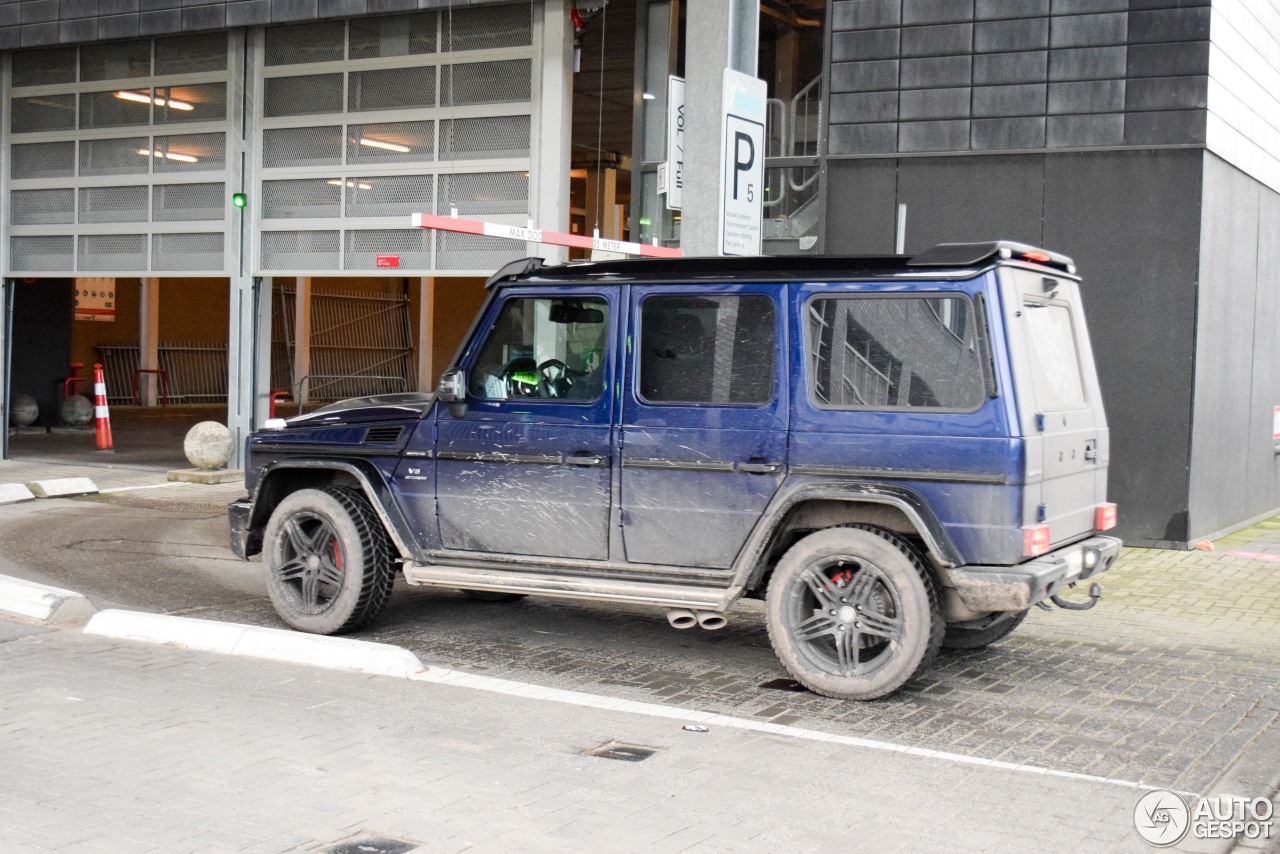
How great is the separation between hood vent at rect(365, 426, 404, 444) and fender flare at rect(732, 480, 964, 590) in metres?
2.12

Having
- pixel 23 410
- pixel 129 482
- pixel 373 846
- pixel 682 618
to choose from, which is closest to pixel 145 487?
pixel 129 482

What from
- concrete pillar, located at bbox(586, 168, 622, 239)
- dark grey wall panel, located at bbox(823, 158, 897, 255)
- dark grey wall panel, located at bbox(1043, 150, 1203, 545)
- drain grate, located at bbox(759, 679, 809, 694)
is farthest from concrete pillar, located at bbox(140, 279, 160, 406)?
drain grate, located at bbox(759, 679, 809, 694)

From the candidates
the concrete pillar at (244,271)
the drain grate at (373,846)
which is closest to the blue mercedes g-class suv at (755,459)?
the drain grate at (373,846)

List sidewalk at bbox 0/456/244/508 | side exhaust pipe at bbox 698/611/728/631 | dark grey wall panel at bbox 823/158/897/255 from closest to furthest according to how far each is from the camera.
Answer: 1. side exhaust pipe at bbox 698/611/728/631
2. dark grey wall panel at bbox 823/158/897/255
3. sidewalk at bbox 0/456/244/508

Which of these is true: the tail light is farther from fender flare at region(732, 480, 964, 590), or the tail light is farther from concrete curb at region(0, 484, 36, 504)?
concrete curb at region(0, 484, 36, 504)

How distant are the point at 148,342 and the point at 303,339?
132 inches

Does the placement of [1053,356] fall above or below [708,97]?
below

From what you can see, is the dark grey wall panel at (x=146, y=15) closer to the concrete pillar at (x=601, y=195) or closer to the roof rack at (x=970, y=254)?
the concrete pillar at (x=601, y=195)

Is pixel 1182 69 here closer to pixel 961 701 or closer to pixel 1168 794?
pixel 961 701

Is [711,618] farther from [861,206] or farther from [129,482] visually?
[129,482]

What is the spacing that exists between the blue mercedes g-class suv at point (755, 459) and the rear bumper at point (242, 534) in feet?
0.94

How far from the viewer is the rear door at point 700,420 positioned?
6.88 m

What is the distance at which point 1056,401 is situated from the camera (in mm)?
6848

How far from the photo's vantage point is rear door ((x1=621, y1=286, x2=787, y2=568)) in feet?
22.6
